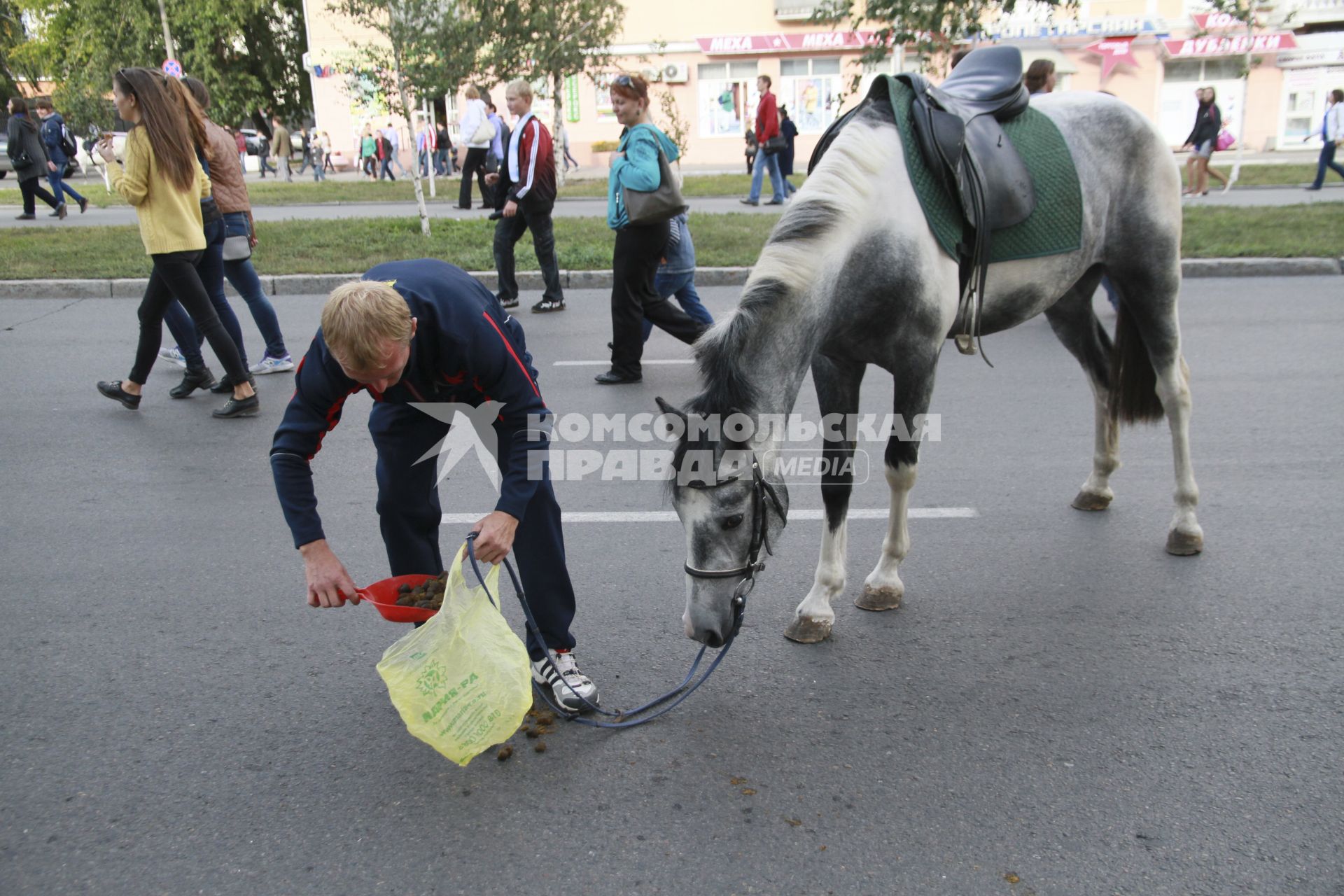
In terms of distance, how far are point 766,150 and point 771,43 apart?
18.2 metres

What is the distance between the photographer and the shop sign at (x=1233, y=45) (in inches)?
1245

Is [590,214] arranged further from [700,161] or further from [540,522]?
[700,161]

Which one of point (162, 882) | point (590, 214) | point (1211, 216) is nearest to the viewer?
point (162, 882)

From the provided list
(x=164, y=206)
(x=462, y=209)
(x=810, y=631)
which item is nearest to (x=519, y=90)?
(x=164, y=206)

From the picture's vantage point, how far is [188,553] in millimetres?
4367

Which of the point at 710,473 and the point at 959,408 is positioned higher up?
the point at 710,473

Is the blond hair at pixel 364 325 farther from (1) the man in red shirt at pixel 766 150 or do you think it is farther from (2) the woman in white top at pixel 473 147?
(1) the man in red shirt at pixel 766 150

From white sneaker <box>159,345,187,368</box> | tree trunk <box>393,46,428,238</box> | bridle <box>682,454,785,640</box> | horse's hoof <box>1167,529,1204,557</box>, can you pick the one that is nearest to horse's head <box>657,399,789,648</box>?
bridle <box>682,454,785,640</box>

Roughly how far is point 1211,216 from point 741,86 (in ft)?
76.0

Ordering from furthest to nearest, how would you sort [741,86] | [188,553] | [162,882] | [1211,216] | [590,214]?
[741,86], [590,214], [1211,216], [188,553], [162,882]

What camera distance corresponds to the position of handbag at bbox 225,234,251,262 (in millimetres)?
6996

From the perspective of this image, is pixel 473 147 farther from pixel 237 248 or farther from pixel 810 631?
pixel 810 631

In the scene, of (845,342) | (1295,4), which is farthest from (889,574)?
(1295,4)

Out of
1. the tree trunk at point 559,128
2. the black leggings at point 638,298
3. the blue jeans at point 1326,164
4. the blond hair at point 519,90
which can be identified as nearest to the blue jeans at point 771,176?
the tree trunk at point 559,128
